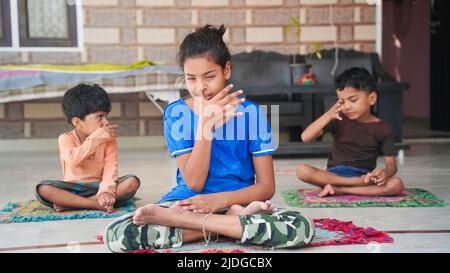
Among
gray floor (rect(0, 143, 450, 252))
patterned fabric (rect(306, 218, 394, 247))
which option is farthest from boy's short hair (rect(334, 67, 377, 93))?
patterned fabric (rect(306, 218, 394, 247))

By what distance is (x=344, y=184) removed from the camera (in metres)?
3.46

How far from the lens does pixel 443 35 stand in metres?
7.40

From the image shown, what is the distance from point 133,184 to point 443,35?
5267mm

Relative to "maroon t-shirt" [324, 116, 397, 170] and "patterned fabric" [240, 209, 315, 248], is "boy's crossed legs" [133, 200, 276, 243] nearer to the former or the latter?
"patterned fabric" [240, 209, 315, 248]

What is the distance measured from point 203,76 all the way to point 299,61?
3.80 metres

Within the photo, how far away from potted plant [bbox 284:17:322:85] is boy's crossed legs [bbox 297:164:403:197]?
Answer: 1.88m

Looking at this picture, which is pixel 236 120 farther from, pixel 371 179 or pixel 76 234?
pixel 371 179

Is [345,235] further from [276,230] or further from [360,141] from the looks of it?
[360,141]

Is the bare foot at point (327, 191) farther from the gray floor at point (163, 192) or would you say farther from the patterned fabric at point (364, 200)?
the gray floor at point (163, 192)

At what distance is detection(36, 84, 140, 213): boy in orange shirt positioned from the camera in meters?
3.07

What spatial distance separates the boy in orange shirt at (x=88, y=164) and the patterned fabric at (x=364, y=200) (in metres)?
0.82

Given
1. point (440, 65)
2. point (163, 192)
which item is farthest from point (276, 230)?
point (440, 65)

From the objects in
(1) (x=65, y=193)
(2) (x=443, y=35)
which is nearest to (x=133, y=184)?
(1) (x=65, y=193)
